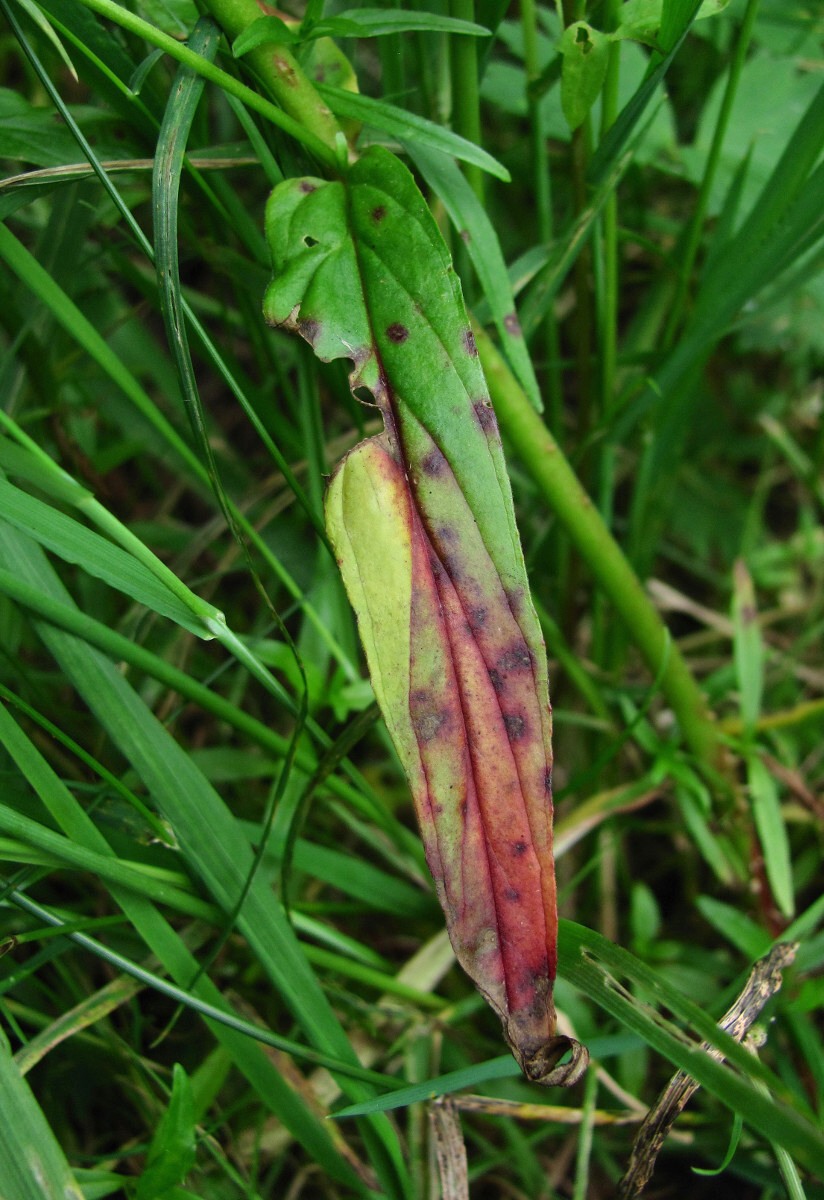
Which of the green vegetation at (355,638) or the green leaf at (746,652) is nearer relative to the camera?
the green vegetation at (355,638)

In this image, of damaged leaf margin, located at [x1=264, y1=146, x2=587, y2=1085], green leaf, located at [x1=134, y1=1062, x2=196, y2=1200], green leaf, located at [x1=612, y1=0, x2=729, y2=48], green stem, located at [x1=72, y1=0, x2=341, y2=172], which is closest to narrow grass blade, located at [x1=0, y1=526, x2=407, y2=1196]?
green leaf, located at [x1=134, y1=1062, x2=196, y2=1200]

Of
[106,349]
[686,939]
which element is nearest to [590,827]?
[686,939]

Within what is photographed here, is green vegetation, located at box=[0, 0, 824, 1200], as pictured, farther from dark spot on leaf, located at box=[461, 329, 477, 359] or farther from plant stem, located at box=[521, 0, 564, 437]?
dark spot on leaf, located at box=[461, 329, 477, 359]

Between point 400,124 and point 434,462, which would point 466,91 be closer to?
point 400,124

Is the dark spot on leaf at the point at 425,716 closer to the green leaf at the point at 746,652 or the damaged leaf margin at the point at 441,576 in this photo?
the damaged leaf margin at the point at 441,576

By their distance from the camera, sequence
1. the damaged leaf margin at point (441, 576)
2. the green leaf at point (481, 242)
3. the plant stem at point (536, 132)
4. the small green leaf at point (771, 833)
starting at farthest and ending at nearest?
1. the small green leaf at point (771, 833)
2. the plant stem at point (536, 132)
3. the green leaf at point (481, 242)
4. the damaged leaf margin at point (441, 576)

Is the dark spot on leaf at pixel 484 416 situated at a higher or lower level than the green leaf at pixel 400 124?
lower

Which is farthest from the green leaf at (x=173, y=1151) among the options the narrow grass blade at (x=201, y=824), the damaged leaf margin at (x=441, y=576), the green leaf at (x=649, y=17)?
Result: the green leaf at (x=649, y=17)
